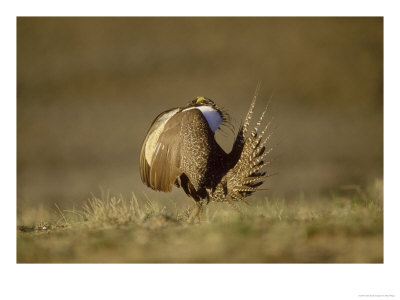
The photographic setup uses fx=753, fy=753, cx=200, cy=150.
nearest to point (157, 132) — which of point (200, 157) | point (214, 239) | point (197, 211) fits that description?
point (200, 157)

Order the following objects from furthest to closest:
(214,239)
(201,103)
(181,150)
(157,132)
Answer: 1. (201,103)
2. (157,132)
3. (181,150)
4. (214,239)

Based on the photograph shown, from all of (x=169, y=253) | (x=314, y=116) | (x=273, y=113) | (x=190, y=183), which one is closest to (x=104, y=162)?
(x=273, y=113)

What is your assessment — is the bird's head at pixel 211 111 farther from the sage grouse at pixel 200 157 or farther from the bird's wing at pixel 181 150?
the bird's wing at pixel 181 150

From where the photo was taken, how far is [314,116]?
17.1 meters

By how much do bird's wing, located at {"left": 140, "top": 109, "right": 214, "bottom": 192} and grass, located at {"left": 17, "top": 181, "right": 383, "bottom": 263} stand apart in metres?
0.30

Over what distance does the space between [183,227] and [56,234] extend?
3.50 feet

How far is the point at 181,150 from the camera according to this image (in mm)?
5758

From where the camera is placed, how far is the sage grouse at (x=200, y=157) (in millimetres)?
5773

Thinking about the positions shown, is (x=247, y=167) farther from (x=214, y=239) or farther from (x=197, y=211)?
(x=214, y=239)

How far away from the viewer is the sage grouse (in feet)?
18.9

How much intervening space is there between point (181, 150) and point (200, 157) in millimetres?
156

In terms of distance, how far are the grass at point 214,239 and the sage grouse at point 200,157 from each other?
0.27m

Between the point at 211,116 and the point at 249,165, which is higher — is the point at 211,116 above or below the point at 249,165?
above

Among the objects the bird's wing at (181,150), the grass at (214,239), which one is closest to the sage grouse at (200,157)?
the bird's wing at (181,150)
